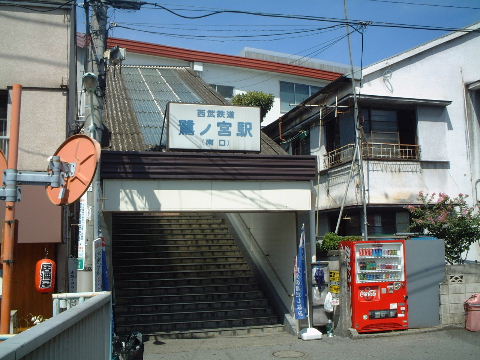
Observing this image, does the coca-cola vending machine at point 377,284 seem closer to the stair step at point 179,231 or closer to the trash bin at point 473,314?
the trash bin at point 473,314

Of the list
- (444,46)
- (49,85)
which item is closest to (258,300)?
(49,85)

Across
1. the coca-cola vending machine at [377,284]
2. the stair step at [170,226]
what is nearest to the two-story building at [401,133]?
the coca-cola vending machine at [377,284]

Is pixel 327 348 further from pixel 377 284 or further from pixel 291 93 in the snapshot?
pixel 291 93

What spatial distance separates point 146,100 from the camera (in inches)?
662

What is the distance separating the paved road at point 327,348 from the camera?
9.83 metres

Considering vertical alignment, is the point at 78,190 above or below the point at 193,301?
above

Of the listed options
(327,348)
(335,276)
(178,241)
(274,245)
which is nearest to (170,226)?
(178,241)

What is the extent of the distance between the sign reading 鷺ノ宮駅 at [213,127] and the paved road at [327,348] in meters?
4.55

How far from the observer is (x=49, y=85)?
1091cm

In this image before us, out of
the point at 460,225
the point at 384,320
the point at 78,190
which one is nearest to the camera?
the point at 78,190

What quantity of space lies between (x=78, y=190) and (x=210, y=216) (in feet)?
40.5

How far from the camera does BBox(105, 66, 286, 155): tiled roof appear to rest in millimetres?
12930

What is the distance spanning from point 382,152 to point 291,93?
45.3 ft

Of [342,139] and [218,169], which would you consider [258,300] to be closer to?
[218,169]
